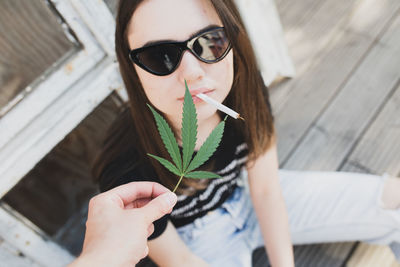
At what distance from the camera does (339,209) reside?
3.61 feet

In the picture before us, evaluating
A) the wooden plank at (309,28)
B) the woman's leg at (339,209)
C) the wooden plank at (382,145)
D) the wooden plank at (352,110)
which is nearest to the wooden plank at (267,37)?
the wooden plank at (309,28)

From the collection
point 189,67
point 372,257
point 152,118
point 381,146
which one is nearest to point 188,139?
point 189,67

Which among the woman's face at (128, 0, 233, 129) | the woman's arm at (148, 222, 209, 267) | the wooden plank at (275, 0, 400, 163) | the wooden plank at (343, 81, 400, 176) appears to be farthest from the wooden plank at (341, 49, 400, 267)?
the woman's face at (128, 0, 233, 129)

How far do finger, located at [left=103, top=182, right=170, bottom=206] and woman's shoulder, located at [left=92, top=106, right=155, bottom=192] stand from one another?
259 mm

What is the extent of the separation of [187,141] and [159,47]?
0.28 m

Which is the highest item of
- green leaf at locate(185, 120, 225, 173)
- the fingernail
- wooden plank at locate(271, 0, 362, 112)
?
green leaf at locate(185, 120, 225, 173)

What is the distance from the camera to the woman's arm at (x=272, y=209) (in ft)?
3.37

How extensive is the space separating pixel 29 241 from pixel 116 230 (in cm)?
68

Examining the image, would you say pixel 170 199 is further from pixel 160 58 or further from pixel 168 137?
pixel 160 58

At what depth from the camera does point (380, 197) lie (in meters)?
1.06

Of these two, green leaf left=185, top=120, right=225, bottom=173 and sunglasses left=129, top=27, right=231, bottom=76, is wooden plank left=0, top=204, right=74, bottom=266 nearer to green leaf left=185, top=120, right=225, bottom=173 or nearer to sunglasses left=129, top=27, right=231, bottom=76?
sunglasses left=129, top=27, right=231, bottom=76

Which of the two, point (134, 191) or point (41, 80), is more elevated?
point (41, 80)

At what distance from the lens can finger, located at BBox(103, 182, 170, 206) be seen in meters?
0.56

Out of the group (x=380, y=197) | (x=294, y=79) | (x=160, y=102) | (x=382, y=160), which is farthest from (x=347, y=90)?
(x=160, y=102)
